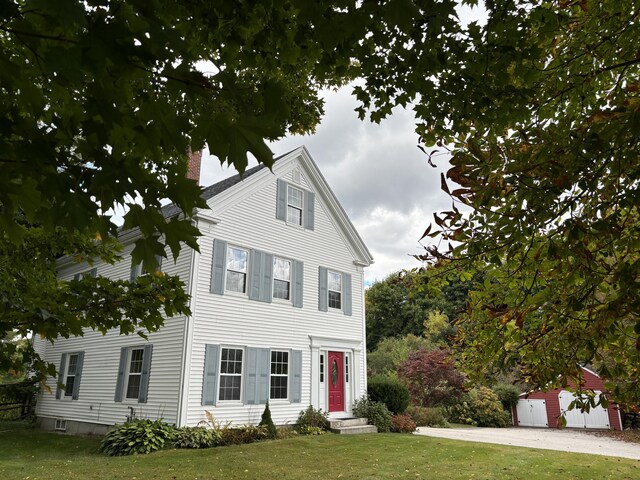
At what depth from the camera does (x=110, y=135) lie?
4.91 ft

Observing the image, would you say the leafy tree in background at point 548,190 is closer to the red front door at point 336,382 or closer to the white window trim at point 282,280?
the white window trim at point 282,280

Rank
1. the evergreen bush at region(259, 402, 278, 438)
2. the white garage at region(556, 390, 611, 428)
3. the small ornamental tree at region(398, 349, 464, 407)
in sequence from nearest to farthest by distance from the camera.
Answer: the evergreen bush at region(259, 402, 278, 438) < the white garage at region(556, 390, 611, 428) < the small ornamental tree at region(398, 349, 464, 407)

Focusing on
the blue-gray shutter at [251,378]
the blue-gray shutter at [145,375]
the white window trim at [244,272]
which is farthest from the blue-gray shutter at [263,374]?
the blue-gray shutter at [145,375]

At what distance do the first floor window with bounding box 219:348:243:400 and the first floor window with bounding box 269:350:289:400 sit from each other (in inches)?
46.5

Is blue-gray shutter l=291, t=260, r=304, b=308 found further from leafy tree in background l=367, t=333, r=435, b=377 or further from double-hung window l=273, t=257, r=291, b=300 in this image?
leafy tree in background l=367, t=333, r=435, b=377

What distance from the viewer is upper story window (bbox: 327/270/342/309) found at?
16531 mm

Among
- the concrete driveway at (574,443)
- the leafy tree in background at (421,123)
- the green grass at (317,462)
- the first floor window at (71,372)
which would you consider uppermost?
the leafy tree in background at (421,123)

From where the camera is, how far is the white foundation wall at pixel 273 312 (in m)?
12.6

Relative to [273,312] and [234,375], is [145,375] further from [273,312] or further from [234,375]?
[273,312]

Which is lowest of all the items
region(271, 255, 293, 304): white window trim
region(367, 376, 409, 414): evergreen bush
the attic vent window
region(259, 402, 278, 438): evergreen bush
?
the attic vent window

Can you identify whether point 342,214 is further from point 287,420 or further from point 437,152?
point 437,152

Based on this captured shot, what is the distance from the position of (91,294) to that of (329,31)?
2920 millimetres

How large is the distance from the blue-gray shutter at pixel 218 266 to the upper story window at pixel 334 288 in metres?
4.53

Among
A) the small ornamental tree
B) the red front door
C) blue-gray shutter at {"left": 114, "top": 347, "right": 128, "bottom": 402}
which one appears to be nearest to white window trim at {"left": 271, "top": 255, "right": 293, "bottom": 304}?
the red front door
